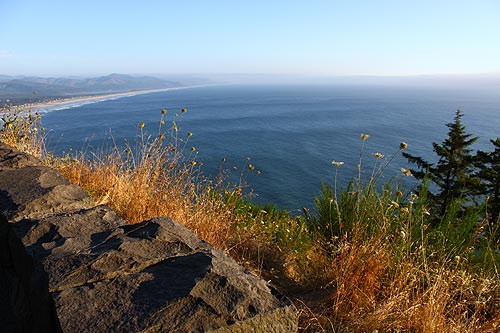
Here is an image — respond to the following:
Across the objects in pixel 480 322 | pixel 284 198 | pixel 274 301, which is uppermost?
pixel 274 301

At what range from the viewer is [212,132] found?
55.4m

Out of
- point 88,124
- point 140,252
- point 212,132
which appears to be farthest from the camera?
point 88,124

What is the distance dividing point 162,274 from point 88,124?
66791 millimetres

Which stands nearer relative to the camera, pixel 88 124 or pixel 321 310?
pixel 321 310

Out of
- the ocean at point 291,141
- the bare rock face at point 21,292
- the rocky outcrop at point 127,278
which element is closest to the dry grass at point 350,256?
the rocky outcrop at point 127,278

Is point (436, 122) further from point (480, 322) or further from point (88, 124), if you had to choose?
point (480, 322)

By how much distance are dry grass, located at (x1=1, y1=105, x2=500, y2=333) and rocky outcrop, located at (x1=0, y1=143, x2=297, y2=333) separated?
27.4 inches

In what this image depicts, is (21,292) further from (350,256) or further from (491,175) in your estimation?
(491,175)

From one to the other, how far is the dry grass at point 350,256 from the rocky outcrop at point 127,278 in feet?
2.28

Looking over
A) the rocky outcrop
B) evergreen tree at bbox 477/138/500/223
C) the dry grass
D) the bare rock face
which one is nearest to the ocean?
evergreen tree at bbox 477/138/500/223

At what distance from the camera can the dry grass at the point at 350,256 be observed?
6.73 ft

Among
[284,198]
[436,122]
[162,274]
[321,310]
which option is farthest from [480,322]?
[436,122]

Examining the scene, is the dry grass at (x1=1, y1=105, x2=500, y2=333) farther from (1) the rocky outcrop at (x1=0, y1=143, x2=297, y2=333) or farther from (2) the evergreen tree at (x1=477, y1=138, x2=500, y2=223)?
(2) the evergreen tree at (x1=477, y1=138, x2=500, y2=223)

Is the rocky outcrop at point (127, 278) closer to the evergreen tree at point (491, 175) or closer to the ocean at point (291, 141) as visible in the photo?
the evergreen tree at point (491, 175)
